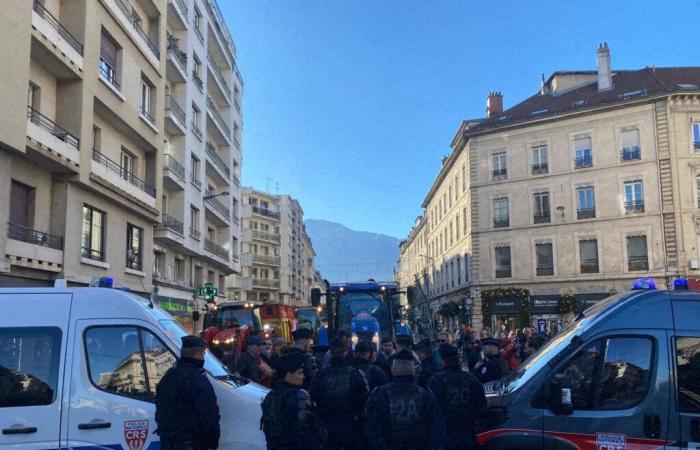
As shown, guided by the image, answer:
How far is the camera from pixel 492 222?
41.9 m

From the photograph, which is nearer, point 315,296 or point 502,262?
point 315,296

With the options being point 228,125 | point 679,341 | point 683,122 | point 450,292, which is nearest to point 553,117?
point 683,122

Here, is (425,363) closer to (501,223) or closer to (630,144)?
(630,144)

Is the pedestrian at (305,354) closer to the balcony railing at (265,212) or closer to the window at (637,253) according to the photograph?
the window at (637,253)

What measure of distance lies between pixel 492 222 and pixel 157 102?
26.6 meters

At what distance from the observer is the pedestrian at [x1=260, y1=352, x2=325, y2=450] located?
471cm

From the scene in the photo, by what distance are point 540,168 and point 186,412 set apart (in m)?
39.0

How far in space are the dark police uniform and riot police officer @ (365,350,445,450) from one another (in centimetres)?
73

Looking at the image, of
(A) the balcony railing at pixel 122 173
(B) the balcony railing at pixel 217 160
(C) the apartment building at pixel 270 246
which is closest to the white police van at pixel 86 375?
(A) the balcony railing at pixel 122 173

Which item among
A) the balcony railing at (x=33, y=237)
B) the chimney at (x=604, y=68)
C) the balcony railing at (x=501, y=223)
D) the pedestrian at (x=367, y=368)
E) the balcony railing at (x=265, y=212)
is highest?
the chimney at (x=604, y=68)

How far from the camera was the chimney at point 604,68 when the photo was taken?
40.8 metres

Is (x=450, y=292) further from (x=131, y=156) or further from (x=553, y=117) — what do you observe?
(x=131, y=156)

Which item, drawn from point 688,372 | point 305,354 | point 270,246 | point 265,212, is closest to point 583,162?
point 688,372

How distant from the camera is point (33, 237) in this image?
15383 millimetres
